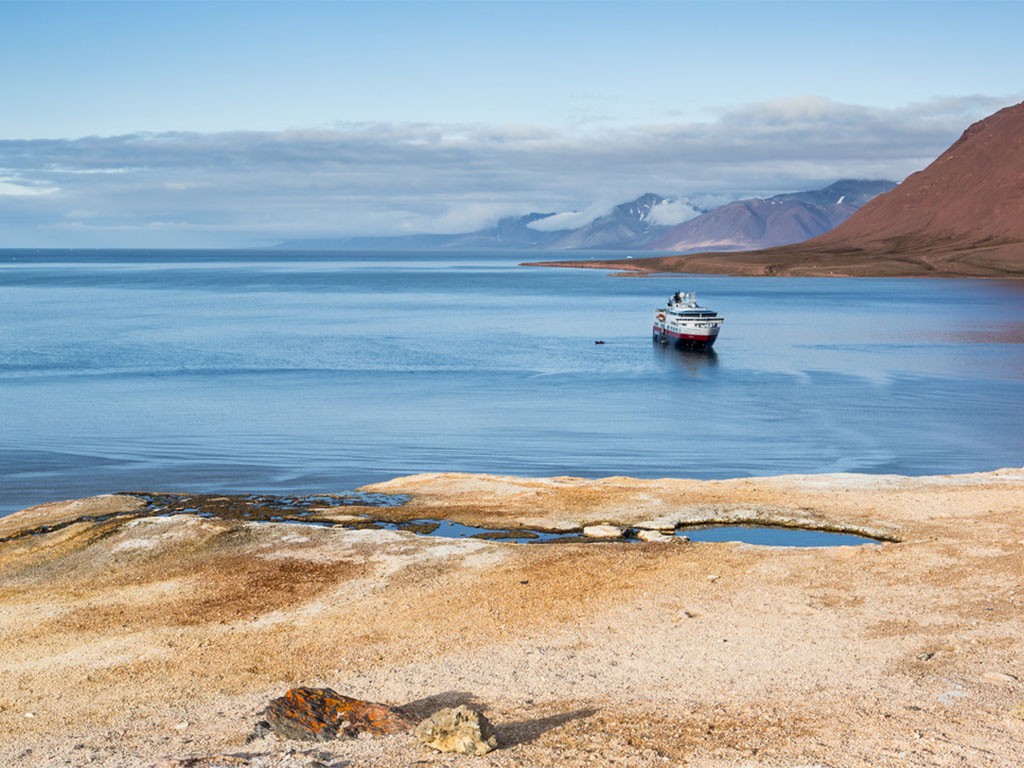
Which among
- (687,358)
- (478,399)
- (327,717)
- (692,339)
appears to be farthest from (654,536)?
(692,339)

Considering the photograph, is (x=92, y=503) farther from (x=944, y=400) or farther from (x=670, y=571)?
(x=944, y=400)

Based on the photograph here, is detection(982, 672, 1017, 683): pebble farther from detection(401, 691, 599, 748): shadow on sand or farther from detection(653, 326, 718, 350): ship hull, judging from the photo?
detection(653, 326, 718, 350): ship hull

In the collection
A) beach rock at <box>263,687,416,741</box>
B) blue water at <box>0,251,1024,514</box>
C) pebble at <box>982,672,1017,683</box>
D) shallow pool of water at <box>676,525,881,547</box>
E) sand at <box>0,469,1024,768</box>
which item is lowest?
blue water at <box>0,251,1024,514</box>

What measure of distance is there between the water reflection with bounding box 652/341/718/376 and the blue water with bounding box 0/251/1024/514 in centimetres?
58

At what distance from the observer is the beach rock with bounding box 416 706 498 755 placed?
1283cm

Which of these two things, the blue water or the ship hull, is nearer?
the blue water

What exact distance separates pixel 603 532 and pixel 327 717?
40.6 ft

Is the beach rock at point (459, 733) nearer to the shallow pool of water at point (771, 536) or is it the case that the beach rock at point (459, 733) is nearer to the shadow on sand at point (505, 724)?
the shadow on sand at point (505, 724)

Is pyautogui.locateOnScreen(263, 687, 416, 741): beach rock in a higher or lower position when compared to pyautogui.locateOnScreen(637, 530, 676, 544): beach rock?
higher

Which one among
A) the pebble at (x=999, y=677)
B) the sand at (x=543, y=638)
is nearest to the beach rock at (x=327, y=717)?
the sand at (x=543, y=638)

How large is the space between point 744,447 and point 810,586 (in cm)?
2697

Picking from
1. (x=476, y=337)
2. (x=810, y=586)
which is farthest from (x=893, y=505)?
(x=476, y=337)

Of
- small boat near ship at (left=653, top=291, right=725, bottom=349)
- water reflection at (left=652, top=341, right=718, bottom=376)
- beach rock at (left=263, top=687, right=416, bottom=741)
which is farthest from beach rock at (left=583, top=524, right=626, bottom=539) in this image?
small boat near ship at (left=653, top=291, right=725, bottom=349)

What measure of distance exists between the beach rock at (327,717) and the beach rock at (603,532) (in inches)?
451
